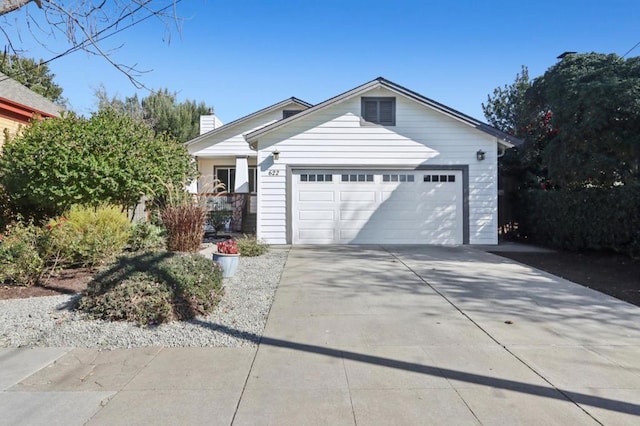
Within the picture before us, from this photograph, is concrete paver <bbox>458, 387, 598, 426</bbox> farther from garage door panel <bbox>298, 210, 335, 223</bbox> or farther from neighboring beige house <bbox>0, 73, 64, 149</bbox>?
neighboring beige house <bbox>0, 73, 64, 149</bbox>

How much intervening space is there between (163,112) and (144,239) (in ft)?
78.6

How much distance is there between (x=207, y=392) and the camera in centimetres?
333

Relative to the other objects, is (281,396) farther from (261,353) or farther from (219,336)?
(219,336)

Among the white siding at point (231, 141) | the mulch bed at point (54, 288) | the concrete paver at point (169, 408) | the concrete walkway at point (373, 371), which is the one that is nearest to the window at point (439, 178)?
the concrete walkway at point (373, 371)

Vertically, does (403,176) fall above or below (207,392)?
above

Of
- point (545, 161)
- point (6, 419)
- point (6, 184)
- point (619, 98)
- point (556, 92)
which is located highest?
point (556, 92)

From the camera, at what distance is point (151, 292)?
5051mm

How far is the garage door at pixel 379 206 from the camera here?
12.8 metres

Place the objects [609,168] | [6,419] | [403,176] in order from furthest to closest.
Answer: [403,176] < [609,168] < [6,419]

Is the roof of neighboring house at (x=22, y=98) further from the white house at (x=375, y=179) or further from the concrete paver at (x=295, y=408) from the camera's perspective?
the concrete paver at (x=295, y=408)

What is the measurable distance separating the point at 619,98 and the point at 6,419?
35.7 feet

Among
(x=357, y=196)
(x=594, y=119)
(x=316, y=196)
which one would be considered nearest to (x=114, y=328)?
(x=316, y=196)

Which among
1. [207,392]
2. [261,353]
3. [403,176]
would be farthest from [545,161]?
[207,392]

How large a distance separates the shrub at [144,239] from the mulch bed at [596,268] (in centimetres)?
845
